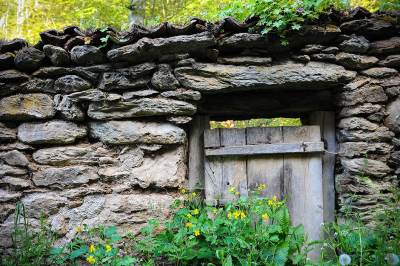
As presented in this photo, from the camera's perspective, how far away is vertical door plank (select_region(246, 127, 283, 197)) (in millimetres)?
3088

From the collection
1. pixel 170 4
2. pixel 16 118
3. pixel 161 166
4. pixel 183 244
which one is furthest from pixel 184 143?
pixel 170 4

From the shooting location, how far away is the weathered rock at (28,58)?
275cm

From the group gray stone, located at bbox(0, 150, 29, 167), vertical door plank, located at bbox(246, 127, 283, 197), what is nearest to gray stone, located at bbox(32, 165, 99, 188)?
gray stone, located at bbox(0, 150, 29, 167)

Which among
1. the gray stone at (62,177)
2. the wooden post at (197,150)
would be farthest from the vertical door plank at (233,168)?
the gray stone at (62,177)

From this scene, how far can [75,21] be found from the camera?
29.5 ft

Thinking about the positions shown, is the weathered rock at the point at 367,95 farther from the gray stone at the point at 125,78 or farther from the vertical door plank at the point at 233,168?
the gray stone at the point at 125,78

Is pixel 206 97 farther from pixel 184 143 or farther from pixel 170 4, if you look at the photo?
pixel 170 4

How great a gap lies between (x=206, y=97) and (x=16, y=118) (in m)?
1.60

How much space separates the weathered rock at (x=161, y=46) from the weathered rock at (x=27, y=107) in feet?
2.15

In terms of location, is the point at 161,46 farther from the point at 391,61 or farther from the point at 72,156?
the point at 391,61

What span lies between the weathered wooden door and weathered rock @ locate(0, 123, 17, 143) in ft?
5.21

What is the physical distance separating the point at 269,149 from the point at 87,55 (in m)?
1.70

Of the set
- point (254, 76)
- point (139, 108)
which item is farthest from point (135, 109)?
point (254, 76)

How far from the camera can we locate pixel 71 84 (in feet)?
9.16
